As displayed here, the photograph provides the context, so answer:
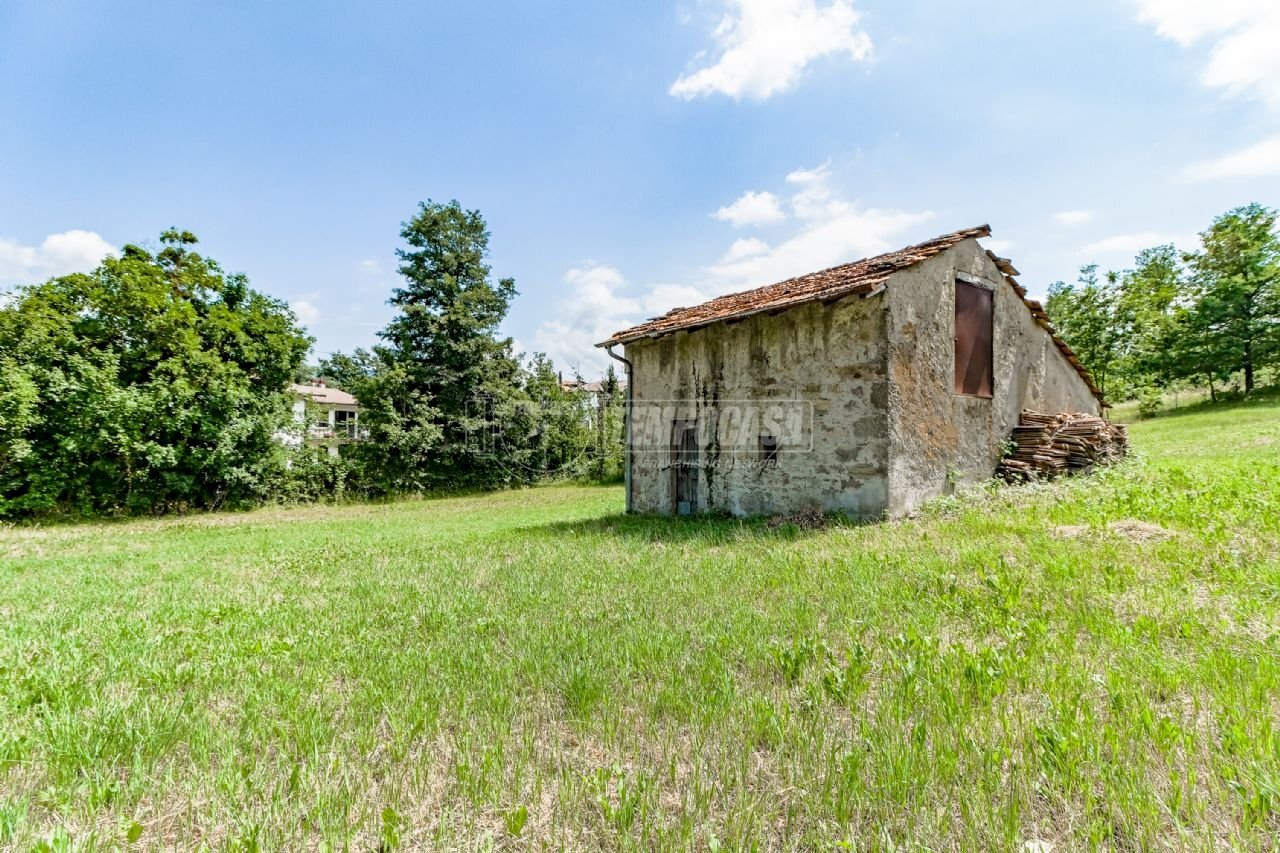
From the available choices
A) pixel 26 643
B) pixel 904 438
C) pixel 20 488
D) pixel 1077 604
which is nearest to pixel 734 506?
pixel 904 438

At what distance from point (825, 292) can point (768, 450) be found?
10.5 ft

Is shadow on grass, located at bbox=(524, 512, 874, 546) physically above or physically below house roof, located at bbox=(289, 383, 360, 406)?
below

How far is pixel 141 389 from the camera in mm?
17453

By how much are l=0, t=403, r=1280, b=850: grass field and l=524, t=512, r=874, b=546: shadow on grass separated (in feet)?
6.18

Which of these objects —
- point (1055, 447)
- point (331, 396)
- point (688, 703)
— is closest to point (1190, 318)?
point (1055, 447)

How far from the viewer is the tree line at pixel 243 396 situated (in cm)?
1628

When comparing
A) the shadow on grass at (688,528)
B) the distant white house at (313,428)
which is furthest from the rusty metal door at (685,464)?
the distant white house at (313,428)

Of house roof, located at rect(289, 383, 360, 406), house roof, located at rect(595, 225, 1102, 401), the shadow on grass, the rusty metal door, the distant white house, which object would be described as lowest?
the shadow on grass

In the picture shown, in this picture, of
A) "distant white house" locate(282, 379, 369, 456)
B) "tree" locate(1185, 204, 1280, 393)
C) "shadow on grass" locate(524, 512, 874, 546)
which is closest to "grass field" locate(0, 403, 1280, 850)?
"shadow on grass" locate(524, 512, 874, 546)

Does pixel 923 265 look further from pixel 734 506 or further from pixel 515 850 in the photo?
pixel 515 850

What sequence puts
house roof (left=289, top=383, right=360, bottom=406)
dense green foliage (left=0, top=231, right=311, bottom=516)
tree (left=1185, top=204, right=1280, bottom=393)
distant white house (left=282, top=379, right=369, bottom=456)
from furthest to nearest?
house roof (left=289, top=383, right=360, bottom=406)
tree (left=1185, top=204, right=1280, bottom=393)
distant white house (left=282, top=379, right=369, bottom=456)
dense green foliage (left=0, top=231, right=311, bottom=516)

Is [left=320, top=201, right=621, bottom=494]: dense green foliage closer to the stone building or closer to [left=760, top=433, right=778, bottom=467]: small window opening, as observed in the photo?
the stone building

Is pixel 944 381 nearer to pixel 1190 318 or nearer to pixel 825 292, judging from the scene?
pixel 825 292

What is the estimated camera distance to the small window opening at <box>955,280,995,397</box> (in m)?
9.80
